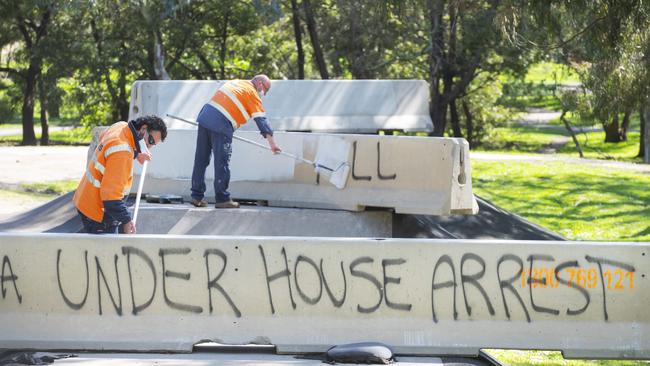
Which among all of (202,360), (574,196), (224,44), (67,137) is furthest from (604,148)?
(202,360)

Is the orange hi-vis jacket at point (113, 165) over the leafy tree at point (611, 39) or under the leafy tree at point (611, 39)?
under

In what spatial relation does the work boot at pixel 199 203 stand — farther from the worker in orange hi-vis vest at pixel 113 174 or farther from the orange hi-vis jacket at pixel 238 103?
the worker in orange hi-vis vest at pixel 113 174

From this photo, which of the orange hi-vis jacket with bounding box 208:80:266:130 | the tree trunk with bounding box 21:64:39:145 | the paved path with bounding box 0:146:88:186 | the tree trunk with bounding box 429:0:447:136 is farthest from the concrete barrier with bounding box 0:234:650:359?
the tree trunk with bounding box 21:64:39:145

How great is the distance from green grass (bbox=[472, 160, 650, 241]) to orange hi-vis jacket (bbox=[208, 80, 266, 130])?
5.67m

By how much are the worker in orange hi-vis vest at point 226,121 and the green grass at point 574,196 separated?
5646 millimetres

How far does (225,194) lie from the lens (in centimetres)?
1151

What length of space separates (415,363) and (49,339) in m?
2.49

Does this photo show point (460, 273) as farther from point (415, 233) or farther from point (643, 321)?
point (415, 233)

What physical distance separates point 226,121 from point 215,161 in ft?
1.53

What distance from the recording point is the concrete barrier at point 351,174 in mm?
11031

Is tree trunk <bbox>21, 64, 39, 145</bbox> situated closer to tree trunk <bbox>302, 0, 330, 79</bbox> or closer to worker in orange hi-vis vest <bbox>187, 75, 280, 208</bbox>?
tree trunk <bbox>302, 0, 330, 79</bbox>

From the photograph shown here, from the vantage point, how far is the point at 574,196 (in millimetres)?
17953

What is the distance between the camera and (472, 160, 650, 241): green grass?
15461 millimetres

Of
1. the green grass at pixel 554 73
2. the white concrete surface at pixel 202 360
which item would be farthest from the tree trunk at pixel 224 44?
the white concrete surface at pixel 202 360
